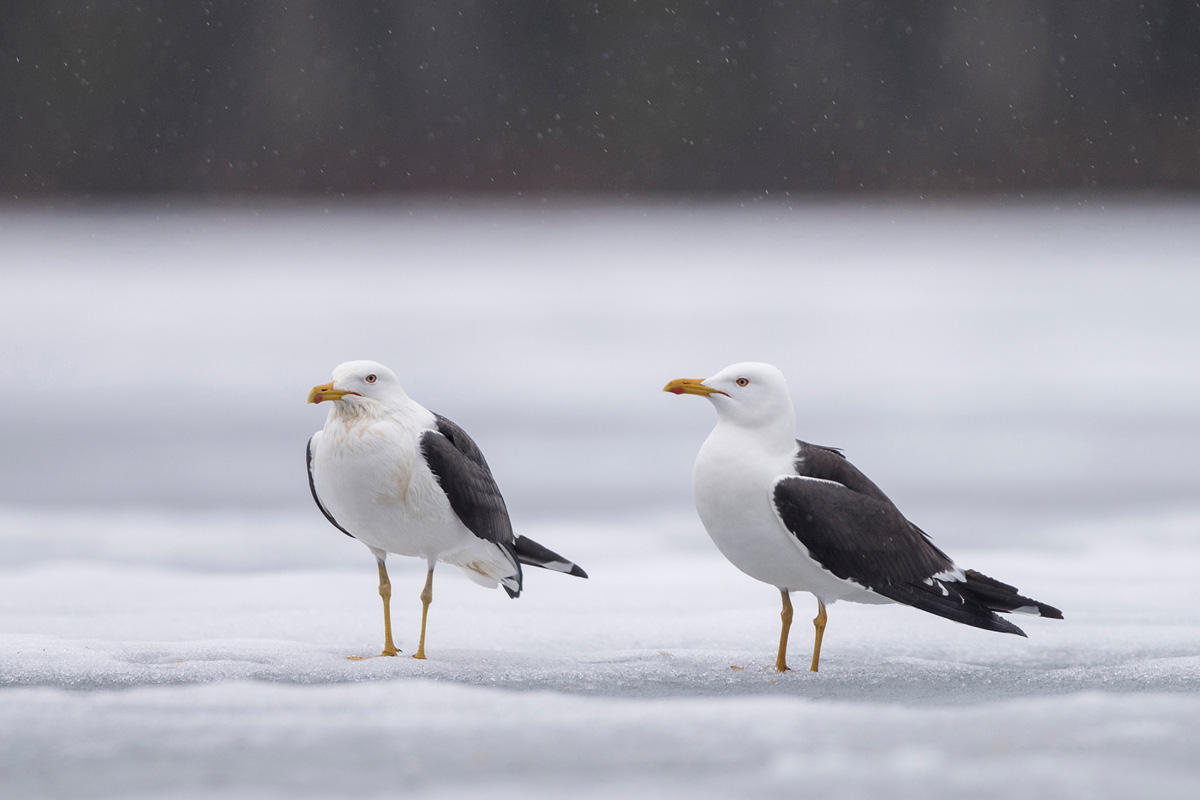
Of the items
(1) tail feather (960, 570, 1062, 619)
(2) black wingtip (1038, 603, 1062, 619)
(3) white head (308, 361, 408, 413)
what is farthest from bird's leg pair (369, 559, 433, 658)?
(2) black wingtip (1038, 603, 1062, 619)

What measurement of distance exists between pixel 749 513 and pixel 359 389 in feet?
4.07

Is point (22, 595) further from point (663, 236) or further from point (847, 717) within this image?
point (663, 236)

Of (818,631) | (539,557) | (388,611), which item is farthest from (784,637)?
(388,611)

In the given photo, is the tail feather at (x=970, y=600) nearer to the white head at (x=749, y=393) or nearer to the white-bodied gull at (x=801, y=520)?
the white-bodied gull at (x=801, y=520)

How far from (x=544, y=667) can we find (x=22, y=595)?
2.40 metres

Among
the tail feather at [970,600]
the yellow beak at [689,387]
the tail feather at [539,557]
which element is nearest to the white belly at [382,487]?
the tail feather at [539,557]

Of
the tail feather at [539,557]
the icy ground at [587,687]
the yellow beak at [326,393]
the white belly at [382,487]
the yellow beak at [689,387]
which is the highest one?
the yellow beak at [689,387]

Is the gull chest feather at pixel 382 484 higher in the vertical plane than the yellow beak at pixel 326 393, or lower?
lower

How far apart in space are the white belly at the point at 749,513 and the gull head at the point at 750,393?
88 millimetres

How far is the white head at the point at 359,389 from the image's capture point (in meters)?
4.14

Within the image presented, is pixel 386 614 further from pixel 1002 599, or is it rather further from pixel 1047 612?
pixel 1047 612

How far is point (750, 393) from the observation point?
4.04m

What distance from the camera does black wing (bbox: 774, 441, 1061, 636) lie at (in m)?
3.92

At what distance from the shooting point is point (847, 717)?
3453mm
